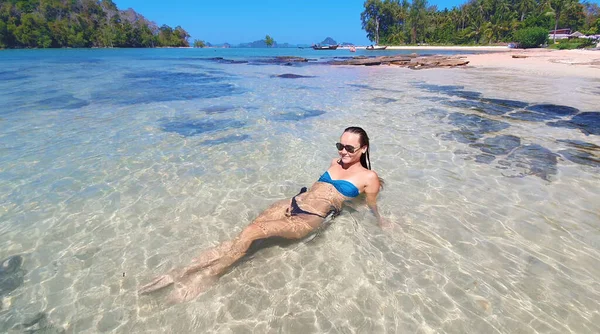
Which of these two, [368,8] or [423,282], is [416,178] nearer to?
[423,282]

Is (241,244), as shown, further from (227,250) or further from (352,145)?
(352,145)

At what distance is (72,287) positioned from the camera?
3.74 meters

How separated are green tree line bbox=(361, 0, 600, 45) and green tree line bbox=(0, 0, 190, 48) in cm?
10593

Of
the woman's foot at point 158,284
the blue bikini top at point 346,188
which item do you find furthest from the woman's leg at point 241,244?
the blue bikini top at point 346,188

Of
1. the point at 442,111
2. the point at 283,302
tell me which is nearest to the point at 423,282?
the point at 283,302

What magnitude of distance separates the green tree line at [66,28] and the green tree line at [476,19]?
348ft

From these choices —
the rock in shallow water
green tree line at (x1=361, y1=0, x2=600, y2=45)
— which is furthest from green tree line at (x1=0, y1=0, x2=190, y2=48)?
the rock in shallow water

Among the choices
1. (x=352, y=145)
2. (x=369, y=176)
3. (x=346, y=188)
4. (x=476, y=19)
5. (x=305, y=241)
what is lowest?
(x=305, y=241)

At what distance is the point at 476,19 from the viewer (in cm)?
9519

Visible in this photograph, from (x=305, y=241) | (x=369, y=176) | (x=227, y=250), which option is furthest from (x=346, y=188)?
(x=227, y=250)

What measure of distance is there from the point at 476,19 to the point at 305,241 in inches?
4571

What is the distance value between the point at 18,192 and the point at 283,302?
19.4ft

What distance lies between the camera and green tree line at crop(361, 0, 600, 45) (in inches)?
3137

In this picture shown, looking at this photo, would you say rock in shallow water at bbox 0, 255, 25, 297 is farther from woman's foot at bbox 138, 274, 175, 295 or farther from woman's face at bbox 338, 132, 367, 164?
woman's face at bbox 338, 132, 367, 164
